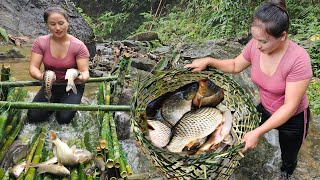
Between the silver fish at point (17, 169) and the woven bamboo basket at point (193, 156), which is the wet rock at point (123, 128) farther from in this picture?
the silver fish at point (17, 169)

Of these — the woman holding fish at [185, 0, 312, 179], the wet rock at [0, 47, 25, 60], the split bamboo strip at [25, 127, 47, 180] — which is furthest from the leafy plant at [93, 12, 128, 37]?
the woman holding fish at [185, 0, 312, 179]

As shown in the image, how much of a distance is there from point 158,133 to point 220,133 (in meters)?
0.36

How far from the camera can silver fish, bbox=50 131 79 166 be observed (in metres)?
2.39

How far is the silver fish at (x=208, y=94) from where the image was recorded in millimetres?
2408

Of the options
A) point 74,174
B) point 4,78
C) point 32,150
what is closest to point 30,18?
point 4,78

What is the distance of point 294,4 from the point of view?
8.38 metres

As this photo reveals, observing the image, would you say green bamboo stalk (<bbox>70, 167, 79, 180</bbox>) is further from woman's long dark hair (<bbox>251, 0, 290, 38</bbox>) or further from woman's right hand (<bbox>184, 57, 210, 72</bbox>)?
woman's long dark hair (<bbox>251, 0, 290, 38</bbox>)

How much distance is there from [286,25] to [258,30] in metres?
0.17

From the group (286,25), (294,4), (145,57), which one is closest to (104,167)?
(286,25)

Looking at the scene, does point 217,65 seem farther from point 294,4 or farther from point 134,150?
point 294,4

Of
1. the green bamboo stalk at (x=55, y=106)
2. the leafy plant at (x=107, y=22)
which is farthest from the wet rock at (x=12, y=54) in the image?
the leafy plant at (x=107, y=22)

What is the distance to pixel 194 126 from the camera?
230cm

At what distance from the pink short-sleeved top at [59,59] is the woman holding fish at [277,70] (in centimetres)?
151

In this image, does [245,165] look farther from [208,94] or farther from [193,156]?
[193,156]
